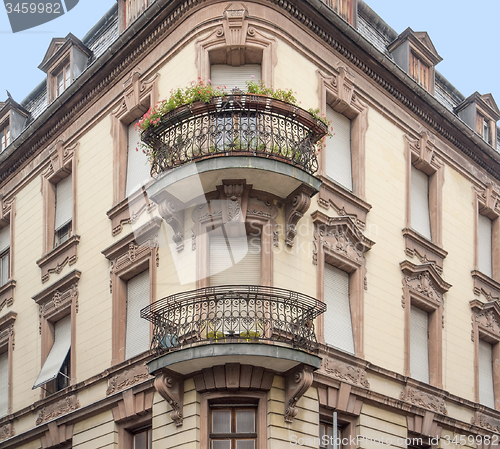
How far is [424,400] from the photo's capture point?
21.2m

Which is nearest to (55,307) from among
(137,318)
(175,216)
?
(137,318)

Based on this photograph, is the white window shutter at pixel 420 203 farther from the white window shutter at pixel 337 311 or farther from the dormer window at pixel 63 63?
the dormer window at pixel 63 63

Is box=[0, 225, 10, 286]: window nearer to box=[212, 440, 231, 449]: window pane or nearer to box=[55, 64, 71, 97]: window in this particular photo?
box=[55, 64, 71, 97]: window

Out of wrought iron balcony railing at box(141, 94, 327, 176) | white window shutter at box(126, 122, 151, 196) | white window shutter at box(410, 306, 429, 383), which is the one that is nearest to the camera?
wrought iron balcony railing at box(141, 94, 327, 176)

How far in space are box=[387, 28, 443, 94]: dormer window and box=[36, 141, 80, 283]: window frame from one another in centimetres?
963

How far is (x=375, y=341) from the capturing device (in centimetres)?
2036

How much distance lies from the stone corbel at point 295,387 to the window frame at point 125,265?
3845mm

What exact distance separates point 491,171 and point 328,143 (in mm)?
8648

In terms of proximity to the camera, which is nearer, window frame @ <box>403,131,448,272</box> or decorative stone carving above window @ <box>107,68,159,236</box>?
decorative stone carving above window @ <box>107,68,159,236</box>

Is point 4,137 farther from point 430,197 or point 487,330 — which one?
point 487,330

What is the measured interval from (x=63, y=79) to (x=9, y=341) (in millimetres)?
7858

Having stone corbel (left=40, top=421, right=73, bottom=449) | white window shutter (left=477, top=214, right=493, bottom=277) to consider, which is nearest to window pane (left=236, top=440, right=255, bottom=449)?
stone corbel (left=40, top=421, right=73, bottom=449)

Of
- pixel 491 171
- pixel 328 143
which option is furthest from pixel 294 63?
pixel 491 171

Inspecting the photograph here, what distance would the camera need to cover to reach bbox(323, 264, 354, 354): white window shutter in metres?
19.5
